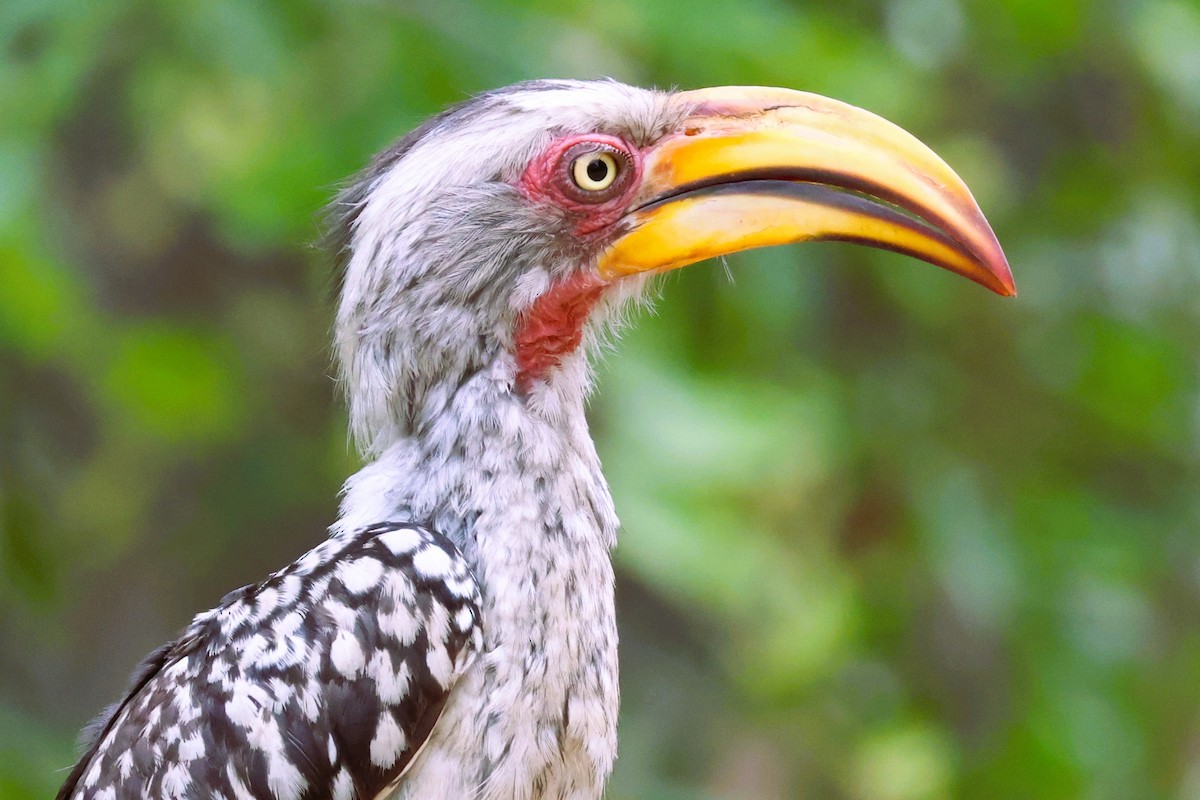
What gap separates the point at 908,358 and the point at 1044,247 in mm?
670

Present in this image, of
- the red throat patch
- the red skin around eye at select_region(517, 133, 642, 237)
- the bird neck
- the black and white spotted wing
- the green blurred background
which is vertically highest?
the green blurred background

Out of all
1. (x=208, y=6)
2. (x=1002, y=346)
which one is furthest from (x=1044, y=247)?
(x=208, y=6)

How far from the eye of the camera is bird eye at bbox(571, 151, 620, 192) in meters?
2.40

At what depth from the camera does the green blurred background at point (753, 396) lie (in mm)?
3709

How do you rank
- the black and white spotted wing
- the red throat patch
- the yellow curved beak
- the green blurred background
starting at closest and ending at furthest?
1. the black and white spotted wing
2. the yellow curved beak
3. the red throat patch
4. the green blurred background

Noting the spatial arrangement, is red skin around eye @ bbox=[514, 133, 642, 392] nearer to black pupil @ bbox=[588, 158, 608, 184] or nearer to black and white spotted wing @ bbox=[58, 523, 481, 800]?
black pupil @ bbox=[588, 158, 608, 184]

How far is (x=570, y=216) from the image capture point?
2.41m

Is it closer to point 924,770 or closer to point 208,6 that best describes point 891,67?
point 208,6

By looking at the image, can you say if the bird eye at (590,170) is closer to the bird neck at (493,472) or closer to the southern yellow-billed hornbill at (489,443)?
the southern yellow-billed hornbill at (489,443)

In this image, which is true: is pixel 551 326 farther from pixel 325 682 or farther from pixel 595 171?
A: pixel 325 682

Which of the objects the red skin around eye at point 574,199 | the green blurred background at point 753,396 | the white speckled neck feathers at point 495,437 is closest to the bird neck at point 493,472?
the white speckled neck feathers at point 495,437

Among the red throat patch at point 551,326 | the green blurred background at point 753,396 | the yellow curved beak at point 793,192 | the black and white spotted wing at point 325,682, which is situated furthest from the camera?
the green blurred background at point 753,396

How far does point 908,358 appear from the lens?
215 inches

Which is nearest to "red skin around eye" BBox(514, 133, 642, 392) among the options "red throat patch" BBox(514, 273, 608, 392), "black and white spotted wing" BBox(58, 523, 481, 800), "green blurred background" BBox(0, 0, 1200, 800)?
"red throat patch" BBox(514, 273, 608, 392)
